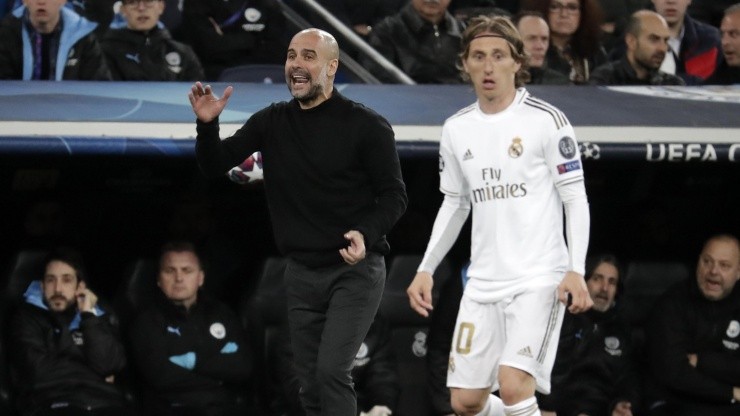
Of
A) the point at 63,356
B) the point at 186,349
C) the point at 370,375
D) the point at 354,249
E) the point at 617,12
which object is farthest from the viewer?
the point at 617,12

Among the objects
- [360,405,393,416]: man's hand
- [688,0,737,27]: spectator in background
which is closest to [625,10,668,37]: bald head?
[688,0,737,27]: spectator in background

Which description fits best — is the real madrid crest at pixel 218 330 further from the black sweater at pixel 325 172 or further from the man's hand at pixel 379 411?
the black sweater at pixel 325 172

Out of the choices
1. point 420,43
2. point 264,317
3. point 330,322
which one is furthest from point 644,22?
point 330,322

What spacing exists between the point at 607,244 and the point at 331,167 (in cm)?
323

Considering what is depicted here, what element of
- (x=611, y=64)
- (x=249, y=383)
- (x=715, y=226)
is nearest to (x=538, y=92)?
(x=611, y=64)

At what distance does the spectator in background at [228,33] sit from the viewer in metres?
7.79

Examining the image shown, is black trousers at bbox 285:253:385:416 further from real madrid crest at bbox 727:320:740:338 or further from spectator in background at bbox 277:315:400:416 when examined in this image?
real madrid crest at bbox 727:320:740:338

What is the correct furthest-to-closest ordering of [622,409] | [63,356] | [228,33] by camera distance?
1. [228,33]
2. [622,409]
3. [63,356]

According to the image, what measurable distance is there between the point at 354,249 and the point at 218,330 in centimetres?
223

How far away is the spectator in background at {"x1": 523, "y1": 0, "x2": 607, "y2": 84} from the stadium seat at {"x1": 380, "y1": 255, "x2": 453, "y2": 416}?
4.30 feet

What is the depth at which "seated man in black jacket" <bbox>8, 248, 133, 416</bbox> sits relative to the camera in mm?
6598

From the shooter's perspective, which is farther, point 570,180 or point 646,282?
point 646,282

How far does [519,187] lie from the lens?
5.15m

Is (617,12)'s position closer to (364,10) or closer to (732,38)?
(732,38)
